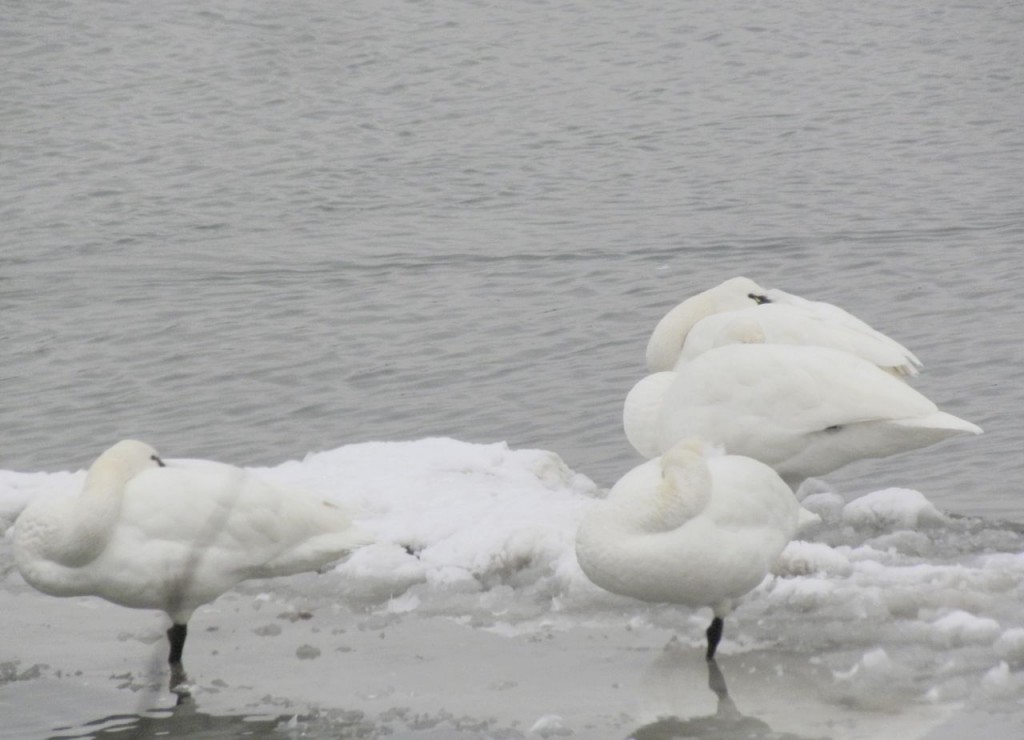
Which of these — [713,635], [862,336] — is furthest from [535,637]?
[862,336]

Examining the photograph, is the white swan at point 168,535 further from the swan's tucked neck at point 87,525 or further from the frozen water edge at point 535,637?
the frozen water edge at point 535,637

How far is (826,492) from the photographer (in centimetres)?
795

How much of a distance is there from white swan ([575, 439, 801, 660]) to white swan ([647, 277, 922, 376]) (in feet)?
5.74

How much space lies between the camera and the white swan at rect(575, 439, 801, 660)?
559cm

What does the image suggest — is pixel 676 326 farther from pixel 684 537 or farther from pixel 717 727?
pixel 717 727

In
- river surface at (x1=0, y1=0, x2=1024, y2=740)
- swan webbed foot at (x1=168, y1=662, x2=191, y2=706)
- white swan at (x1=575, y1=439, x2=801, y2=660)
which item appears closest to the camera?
white swan at (x1=575, y1=439, x2=801, y2=660)

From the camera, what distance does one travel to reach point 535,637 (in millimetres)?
6113

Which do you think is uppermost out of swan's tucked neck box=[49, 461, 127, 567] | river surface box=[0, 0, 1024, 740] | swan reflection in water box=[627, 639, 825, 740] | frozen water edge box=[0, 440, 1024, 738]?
swan's tucked neck box=[49, 461, 127, 567]

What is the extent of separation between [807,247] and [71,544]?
8.55 metres

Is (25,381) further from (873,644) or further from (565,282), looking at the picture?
(873,644)

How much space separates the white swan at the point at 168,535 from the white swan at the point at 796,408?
160cm

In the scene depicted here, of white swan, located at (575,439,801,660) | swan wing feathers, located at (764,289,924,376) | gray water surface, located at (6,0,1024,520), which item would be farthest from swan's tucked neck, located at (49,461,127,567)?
swan wing feathers, located at (764,289,924,376)

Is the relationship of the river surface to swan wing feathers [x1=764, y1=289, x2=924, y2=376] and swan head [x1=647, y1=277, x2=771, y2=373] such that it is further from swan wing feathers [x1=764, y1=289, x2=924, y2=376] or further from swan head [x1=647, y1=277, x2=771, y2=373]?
swan wing feathers [x1=764, y1=289, x2=924, y2=376]

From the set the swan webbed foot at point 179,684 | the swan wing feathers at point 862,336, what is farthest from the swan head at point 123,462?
the swan wing feathers at point 862,336
